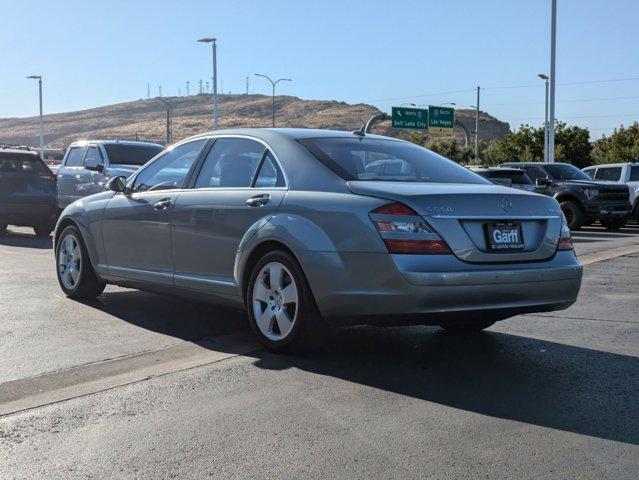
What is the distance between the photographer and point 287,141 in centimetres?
620

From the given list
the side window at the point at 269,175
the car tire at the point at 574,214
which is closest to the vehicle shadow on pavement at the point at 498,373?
the side window at the point at 269,175

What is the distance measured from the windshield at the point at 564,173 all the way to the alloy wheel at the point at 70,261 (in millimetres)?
16812

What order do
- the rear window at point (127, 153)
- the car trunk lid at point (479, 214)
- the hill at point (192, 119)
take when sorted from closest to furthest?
the car trunk lid at point (479, 214), the rear window at point (127, 153), the hill at point (192, 119)

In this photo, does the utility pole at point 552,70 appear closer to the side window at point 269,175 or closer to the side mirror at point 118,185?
the side mirror at point 118,185

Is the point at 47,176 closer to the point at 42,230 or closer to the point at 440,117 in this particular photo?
the point at 42,230

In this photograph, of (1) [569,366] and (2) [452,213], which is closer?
(2) [452,213]

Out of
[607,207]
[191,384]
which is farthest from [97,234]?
[607,207]

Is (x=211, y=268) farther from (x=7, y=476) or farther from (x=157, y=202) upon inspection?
(x=7, y=476)

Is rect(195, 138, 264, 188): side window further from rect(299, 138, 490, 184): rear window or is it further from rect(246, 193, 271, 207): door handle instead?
rect(299, 138, 490, 184): rear window

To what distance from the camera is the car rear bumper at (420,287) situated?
510 centimetres

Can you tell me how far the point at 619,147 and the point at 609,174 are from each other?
32.7 m

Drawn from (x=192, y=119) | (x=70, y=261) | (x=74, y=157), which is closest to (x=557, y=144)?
Answer: (x=74, y=157)

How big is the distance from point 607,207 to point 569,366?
656 inches

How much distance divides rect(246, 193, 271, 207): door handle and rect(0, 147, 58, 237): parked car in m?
11.5
